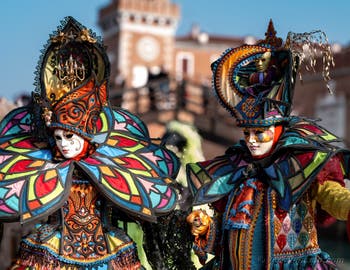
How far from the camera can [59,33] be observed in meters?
4.27

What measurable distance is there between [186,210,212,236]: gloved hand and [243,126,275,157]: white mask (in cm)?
40

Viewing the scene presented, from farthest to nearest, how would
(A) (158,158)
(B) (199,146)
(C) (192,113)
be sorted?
1. (C) (192,113)
2. (B) (199,146)
3. (A) (158,158)

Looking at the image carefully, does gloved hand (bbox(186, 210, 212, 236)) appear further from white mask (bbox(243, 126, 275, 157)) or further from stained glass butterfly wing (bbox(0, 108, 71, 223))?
stained glass butterfly wing (bbox(0, 108, 71, 223))

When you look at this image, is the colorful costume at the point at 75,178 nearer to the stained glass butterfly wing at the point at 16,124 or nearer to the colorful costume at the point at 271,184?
the stained glass butterfly wing at the point at 16,124

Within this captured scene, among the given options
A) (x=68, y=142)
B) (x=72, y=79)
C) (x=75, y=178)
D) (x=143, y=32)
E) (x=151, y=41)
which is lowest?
(x=151, y=41)

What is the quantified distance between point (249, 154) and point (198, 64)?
117ft

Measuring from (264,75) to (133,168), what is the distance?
2.80ft

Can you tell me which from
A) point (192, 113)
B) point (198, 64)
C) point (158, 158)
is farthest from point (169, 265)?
point (198, 64)

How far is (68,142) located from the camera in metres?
4.21

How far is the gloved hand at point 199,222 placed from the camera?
13.4ft

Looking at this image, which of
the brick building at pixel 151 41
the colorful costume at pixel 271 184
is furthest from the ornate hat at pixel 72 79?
the brick building at pixel 151 41

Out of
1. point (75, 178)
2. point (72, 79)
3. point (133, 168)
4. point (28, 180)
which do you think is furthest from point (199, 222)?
point (72, 79)

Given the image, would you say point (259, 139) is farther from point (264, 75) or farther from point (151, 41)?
point (151, 41)

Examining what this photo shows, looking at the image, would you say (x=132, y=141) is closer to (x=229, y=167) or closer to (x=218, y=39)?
(x=229, y=167)
